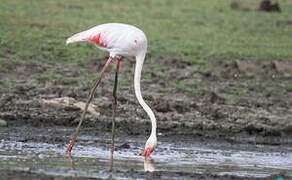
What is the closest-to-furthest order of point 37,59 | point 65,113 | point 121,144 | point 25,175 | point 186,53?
1. point 25,175
2. point 121,144
3. point 65,113
4. point 37,59
5. point 186,53

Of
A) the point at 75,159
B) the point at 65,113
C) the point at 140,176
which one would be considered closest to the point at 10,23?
the point at 65,113

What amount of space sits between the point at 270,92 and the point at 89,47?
339 cm

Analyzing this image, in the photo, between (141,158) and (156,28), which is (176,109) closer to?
(141,158)

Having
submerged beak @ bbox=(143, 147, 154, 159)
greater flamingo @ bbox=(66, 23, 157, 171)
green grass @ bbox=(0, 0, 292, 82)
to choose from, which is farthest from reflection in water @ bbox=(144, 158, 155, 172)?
green grass @ bbox=(0, 0, 292, 82)

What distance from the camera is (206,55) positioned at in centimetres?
1734

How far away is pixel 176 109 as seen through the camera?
1426 cm

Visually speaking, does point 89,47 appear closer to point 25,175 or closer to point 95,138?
point 95,138

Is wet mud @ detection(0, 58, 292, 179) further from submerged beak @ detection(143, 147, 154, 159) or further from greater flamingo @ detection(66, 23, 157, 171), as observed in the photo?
greater flamingo @ detection(66, 23, 157, 171)

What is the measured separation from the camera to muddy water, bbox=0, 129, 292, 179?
10.3 metres

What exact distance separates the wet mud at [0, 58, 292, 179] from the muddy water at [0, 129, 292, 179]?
38 millimetres

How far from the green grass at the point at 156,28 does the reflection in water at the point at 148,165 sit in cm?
458

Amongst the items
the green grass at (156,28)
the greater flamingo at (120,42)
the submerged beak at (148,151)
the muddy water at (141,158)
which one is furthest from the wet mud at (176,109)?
the greater flamingo at (120,42)

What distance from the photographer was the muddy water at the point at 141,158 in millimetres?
10289

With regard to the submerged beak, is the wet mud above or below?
below
